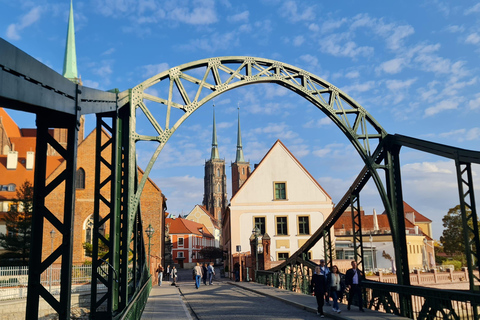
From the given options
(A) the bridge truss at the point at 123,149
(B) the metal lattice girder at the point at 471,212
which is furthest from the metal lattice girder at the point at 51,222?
(B) the metal lattice girder at the point at 471,212

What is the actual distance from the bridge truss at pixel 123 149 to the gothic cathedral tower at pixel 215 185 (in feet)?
453

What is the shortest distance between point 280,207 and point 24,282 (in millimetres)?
21830

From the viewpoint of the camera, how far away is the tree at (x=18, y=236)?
124 feet

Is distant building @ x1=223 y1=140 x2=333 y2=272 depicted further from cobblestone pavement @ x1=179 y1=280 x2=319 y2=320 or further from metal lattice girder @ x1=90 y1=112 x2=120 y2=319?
metal lattice girder @ x1=90 y1=112 x2=120 y2=319

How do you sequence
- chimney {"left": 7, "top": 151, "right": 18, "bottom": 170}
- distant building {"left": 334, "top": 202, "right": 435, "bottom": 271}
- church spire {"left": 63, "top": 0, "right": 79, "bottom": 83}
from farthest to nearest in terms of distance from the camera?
1. church spire {"left": 63, "top": 0, "right": 79, "bottom": 83}
2. chimney {"left": 7, "top": 151, "right": 18, "bottom": 170}
3. distant building {"left": 334, "top": 202, "right": 435, "bottom": 271}

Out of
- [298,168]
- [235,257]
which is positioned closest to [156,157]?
[235,257]

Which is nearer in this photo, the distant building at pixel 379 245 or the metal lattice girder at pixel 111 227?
the metal lattice girder at pixel 111 227

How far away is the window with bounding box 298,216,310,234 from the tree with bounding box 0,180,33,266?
22.4 m

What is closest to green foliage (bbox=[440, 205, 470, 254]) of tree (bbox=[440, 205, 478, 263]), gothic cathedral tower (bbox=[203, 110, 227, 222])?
tree (bbox=[440, 205, 478, 263])

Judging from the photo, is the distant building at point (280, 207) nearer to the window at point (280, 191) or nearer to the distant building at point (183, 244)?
the window at point (280, 191)

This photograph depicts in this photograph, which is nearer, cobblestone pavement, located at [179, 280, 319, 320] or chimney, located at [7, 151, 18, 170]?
cobblestone pavement, located at [179, 280, 319, 320]

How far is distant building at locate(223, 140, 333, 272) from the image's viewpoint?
39.4m

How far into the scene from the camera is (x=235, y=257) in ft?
124

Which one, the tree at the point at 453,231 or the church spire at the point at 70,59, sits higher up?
the church spire at the point at 70,59
